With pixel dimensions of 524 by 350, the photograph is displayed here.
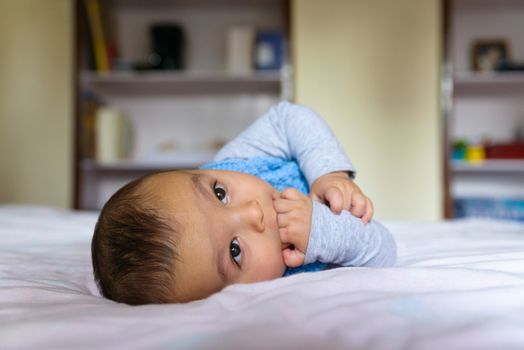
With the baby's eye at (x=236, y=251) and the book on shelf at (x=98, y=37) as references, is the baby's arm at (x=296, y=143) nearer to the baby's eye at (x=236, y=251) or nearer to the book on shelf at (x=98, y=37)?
the baby's eye at (x=236, y=251)

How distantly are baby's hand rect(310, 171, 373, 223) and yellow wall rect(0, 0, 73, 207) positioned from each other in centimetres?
202

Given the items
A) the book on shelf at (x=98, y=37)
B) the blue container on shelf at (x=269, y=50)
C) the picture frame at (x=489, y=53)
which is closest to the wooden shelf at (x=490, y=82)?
the picture frame at (x=489, y=53)

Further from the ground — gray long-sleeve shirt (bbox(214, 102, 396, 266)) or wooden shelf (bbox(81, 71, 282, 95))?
wooden shelf (bbox(81, 71, 282, 95))

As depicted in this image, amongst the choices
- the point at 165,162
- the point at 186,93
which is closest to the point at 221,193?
the point at 165,162

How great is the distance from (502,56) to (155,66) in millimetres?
1801

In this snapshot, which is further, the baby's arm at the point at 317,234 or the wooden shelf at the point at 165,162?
the wooden shelf at the point at 165,162

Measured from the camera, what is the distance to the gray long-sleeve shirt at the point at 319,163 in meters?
0.69

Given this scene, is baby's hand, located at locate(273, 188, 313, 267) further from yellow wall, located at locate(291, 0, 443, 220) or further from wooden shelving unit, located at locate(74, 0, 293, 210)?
wooden shelving unit, located at locate(74, 0, 293, 210)

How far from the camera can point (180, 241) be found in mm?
591

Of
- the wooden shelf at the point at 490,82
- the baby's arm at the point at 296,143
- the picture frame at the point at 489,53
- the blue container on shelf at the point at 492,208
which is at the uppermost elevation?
the picture frame at the point at 489,53

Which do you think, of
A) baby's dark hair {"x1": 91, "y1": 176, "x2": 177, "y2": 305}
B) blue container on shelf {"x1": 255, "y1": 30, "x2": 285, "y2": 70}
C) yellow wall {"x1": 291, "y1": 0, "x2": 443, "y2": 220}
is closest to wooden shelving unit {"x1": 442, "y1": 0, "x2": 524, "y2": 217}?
yellow wall {"x1": 291, "y1": 0, "x2": 443, "y2": 220}

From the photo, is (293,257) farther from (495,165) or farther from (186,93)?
(186,93)

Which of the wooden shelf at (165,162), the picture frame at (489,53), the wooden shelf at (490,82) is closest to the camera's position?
the wooden shelf at (490,82)

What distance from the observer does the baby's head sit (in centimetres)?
58
